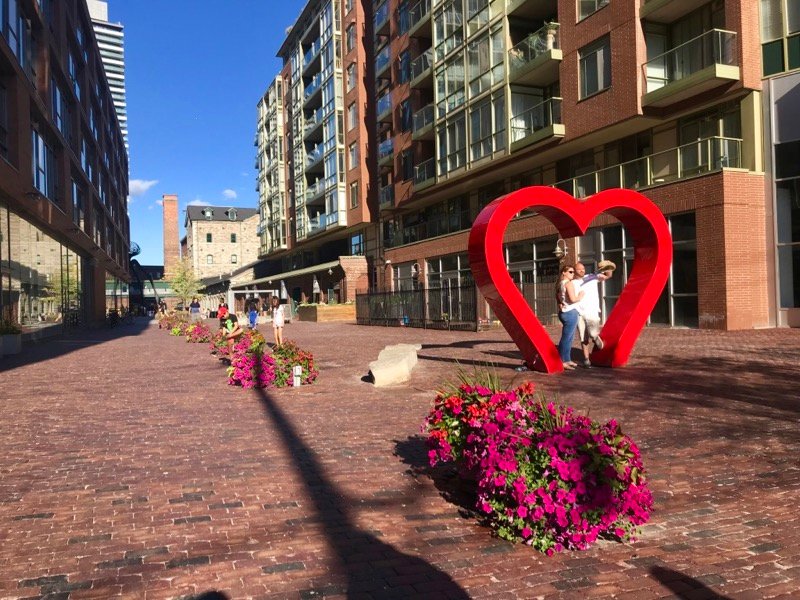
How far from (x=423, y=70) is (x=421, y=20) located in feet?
8.18

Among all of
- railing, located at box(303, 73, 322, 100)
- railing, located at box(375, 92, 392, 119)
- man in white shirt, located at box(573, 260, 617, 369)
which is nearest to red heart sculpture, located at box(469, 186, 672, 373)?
man in white shirt, located at box(573, 260, 617, 369)

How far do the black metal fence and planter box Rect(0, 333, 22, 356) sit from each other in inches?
579

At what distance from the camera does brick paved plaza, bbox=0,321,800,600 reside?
324 cm

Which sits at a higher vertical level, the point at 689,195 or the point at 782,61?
the point at 782,61

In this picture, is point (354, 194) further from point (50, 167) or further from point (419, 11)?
point (50, 167)

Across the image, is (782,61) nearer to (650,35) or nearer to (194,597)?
(650,35)

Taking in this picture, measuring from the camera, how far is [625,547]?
3.61 m

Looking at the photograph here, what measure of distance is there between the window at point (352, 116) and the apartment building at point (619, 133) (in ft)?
27.2

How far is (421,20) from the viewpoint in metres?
32.2

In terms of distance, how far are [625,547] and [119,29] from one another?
158 m

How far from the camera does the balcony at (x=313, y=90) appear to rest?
48344mm

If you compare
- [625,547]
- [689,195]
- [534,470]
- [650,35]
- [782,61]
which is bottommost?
[625,547]

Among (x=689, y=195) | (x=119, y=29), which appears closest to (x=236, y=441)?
(x=689, y=195)

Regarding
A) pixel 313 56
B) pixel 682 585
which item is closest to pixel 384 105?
pixel 313 56
